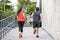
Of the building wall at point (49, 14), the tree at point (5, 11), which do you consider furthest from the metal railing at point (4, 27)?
the tree at point (5, 11)

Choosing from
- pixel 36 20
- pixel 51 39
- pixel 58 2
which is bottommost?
pixel 51 39

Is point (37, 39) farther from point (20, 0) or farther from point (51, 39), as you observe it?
point (20, 0)

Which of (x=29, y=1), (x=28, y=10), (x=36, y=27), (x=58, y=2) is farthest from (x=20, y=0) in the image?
(x=58, y=2)

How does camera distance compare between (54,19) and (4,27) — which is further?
(4,27)

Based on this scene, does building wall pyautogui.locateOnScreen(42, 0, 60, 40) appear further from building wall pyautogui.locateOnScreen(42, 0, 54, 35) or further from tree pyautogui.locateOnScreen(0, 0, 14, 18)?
tree pyautogui.locateOnScreen(0, 0, 14, 18)

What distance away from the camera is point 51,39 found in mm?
14578

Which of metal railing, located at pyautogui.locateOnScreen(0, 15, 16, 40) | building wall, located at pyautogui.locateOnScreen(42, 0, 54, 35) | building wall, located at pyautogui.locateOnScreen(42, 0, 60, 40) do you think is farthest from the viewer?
building wall, located at pyautogui.locateOnScreen(42, 0, 54, 35)

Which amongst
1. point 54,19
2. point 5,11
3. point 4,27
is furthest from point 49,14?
point 5,11

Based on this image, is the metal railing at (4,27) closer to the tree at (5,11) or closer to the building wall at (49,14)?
the building wall at (49,14)

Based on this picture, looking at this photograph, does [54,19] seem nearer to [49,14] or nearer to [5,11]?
[49,14]

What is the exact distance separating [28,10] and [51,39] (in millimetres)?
18551

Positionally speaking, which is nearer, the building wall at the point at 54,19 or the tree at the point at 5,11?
the building wall at the point at 54,19

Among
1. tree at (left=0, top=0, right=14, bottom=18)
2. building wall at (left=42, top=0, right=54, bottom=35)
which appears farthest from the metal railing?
tree at (left=0, top=0, right=14, bottom=18)

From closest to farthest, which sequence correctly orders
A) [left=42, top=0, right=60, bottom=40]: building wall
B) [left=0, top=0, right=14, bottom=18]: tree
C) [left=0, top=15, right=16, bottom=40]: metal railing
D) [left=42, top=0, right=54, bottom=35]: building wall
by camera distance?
[left=42, top=0, right=60, bottom=40]: building wall → [left=0, top=15, right=16, bottom=40]: metal railing → [left=42, top=0, right=54, bottom=35]: building wall → [left=0, top=0, right=14, bottom=18]: tree
